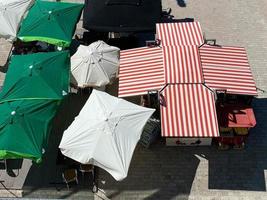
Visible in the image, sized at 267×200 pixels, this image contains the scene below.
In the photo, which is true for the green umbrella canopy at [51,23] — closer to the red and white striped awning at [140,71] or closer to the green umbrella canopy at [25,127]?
the red and white striped awning at [140,71]

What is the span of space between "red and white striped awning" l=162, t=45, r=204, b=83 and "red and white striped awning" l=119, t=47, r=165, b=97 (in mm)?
297

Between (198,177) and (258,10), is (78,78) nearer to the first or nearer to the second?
(198,177)

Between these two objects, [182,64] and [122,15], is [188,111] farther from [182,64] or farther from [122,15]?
[122,15]

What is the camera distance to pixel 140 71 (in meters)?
17.2

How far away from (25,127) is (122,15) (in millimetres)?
7587

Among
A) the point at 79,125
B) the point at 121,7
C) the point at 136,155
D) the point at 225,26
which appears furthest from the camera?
the point at 225,26

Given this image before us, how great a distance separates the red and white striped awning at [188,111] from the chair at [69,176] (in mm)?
3986

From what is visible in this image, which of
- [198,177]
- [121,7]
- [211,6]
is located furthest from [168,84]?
[211,6]

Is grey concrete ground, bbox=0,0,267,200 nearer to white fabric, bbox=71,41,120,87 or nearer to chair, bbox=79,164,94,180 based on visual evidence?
chair, bbox=79,164,94,180

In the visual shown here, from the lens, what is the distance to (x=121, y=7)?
19.3m

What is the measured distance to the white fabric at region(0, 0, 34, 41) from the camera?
1895cm

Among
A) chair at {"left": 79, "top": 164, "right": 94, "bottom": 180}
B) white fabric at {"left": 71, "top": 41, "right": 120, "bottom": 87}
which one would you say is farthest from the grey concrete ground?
white fabric at {"left": 71, "top": 41, "right": 120, "bottom": 87}

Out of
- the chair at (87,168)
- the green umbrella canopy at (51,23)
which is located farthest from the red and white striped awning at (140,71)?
the chair at (87,168)

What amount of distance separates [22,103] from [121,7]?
7.11 m
